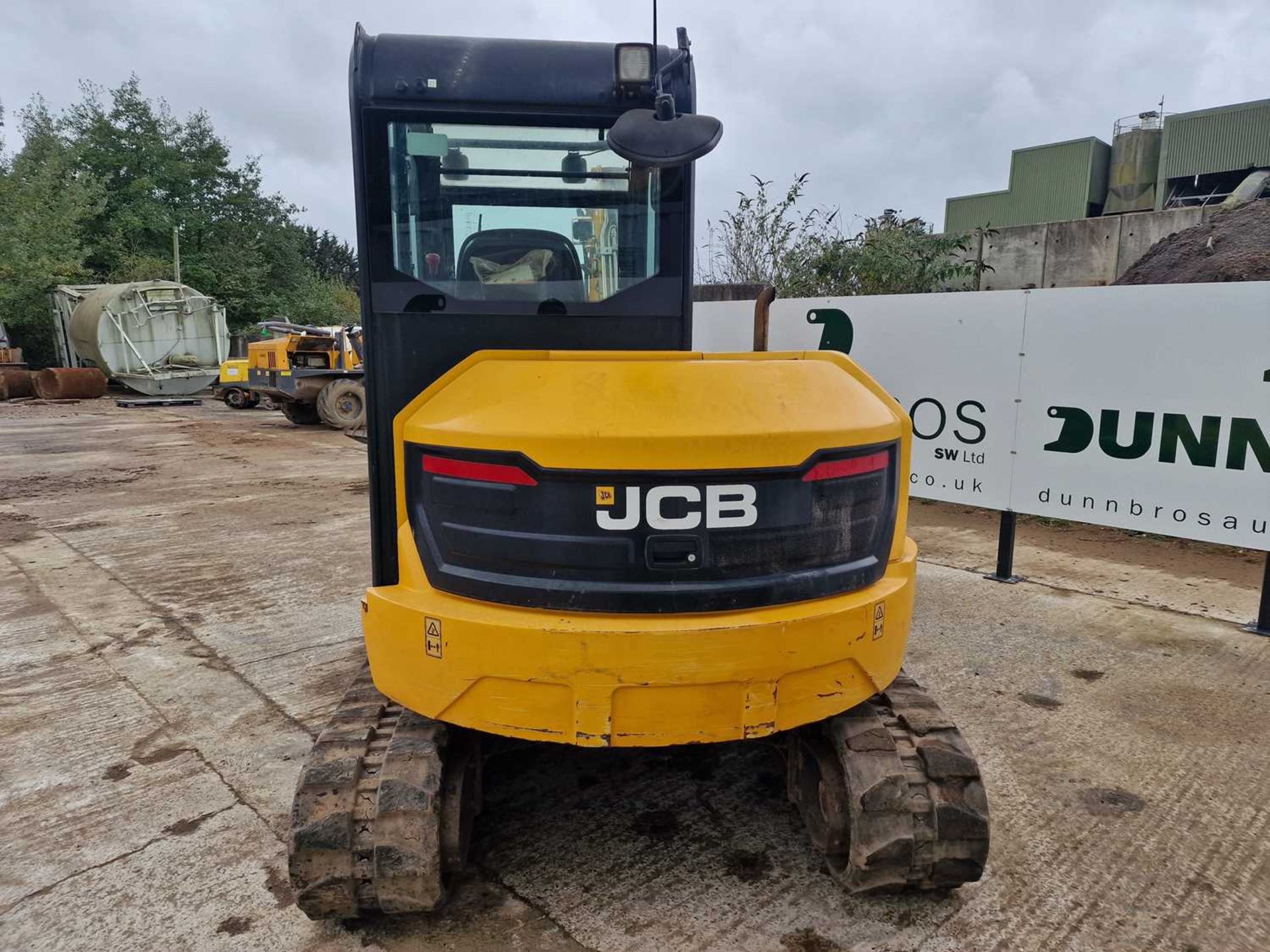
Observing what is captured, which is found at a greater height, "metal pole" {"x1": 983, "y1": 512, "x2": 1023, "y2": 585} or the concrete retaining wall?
the concrete retaining wall

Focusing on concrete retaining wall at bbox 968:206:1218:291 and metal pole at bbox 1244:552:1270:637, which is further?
concrete retaining wall at bbox 968:206:1218:291

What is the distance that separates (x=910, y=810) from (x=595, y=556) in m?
1.14

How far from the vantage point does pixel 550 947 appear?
240 cm

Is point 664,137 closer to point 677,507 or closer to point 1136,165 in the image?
point 677,507

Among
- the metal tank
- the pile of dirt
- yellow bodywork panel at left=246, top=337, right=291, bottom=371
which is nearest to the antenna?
the pile of dirt

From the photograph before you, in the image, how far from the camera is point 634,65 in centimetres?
277

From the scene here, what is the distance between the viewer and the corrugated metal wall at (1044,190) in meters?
29.5

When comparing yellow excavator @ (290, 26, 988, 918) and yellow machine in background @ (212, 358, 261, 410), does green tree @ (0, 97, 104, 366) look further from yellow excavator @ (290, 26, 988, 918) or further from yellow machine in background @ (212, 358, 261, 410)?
yellow excavator @ (290, 26, 988, 918)

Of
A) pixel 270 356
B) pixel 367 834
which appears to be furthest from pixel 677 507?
pixel 270 356

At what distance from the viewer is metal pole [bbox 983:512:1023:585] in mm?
5879

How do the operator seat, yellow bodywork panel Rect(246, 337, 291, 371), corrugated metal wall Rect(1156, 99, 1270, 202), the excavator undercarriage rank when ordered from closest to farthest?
the excavator undercarriage → the operator seat → yellow bodywork panel Rect(246, 337, 291, 371) → corrugated metal wall Rect(1156, 99, 1270, 202)

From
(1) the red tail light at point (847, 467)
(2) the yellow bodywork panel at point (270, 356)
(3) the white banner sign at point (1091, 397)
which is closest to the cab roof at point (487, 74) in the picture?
(1) the red tail light at point (847, 467)

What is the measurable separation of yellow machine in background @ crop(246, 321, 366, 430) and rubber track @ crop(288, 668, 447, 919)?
14468 millimetres

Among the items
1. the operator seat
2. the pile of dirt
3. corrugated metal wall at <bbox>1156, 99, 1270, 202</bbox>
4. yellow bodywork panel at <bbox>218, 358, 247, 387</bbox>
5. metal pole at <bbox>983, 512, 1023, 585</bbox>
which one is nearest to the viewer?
the operator seat
